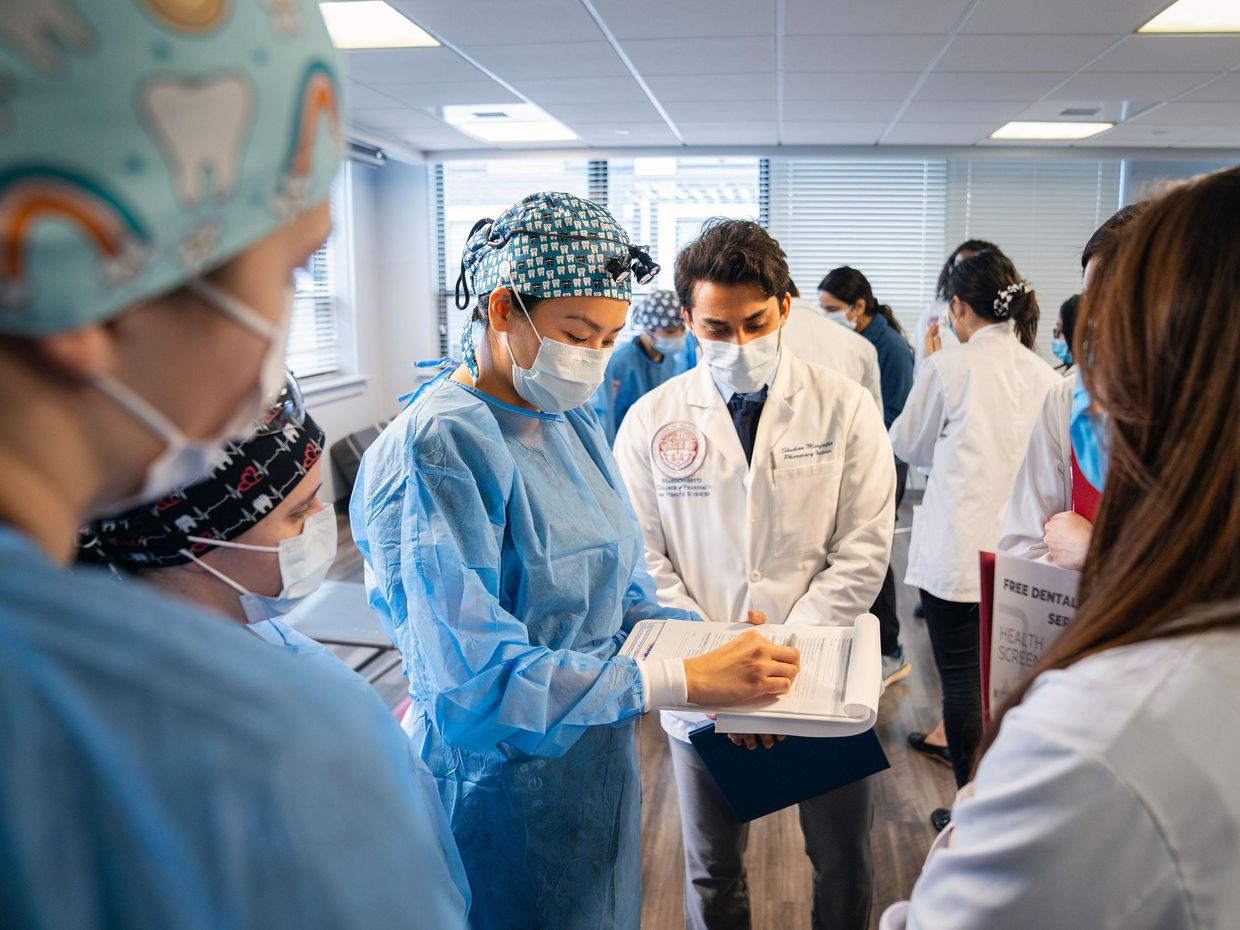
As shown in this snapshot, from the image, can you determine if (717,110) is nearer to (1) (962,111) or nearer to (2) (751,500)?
(1) (962,111)

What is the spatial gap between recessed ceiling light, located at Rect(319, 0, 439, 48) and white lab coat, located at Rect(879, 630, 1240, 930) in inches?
143

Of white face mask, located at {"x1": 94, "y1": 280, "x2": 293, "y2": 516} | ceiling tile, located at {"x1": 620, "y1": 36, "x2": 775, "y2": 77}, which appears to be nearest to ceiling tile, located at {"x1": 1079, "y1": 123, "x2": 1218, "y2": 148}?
ceiling tile, located at {"x1": 620, "y1": 36, "x2": 775, "y2": 77}

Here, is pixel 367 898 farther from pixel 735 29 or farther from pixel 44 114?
pixel 735 29

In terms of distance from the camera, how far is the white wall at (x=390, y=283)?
7.14 meters

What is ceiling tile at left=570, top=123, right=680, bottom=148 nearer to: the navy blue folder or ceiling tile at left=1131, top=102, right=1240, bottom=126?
ceiling tile at left=1131, top=102, right=1240, bottom=126

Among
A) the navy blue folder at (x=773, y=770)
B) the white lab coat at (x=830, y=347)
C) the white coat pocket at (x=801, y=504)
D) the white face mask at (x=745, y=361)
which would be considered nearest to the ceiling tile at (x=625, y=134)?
the white lab coat at (x=830, y=347)

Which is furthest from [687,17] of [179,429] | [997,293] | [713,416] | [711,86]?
[179,429]

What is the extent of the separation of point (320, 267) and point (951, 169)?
5.13 meters

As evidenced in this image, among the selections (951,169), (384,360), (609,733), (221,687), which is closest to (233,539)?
(609,733)

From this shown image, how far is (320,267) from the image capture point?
6.66 metres

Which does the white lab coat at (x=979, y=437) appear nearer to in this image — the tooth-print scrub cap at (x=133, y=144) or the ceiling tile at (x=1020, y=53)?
the ceiling tile at (x=1020, y=53)

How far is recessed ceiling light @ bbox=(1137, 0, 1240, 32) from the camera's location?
3.62 metres

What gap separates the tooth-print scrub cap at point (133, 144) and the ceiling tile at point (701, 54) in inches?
160

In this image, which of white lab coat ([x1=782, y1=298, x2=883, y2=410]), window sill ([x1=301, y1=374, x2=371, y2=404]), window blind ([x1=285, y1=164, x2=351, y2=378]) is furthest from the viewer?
window blind ([x1=285, y1=164, x2=351, y2=378])
